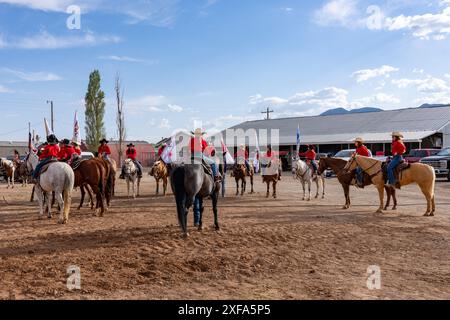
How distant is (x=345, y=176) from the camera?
15.3 metres

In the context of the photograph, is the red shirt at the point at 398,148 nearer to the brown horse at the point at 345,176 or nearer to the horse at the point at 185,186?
the brown horse at the point at 345,176

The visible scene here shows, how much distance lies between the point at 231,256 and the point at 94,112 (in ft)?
140

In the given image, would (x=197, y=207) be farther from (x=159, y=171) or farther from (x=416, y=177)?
(x=159, y=171)

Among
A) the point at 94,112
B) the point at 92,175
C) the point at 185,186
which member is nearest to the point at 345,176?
the point at 185,186

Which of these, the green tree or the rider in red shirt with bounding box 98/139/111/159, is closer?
the rider in red shirt with bounding box 98/139/111/159

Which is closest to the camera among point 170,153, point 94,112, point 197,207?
point 197,207

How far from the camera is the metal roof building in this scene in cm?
3853

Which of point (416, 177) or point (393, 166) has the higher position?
point (393, 166)

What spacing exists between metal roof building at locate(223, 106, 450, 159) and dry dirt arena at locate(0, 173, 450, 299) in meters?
27.8

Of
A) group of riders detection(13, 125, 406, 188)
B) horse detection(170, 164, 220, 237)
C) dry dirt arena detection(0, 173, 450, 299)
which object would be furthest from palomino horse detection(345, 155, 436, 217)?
horse detection(170, 164, 220, 237)

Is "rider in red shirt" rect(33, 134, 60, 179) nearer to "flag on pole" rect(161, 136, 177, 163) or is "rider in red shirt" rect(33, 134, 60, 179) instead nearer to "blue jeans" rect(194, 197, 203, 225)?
"blue jeans" rect(194, 197, 203, 225)
